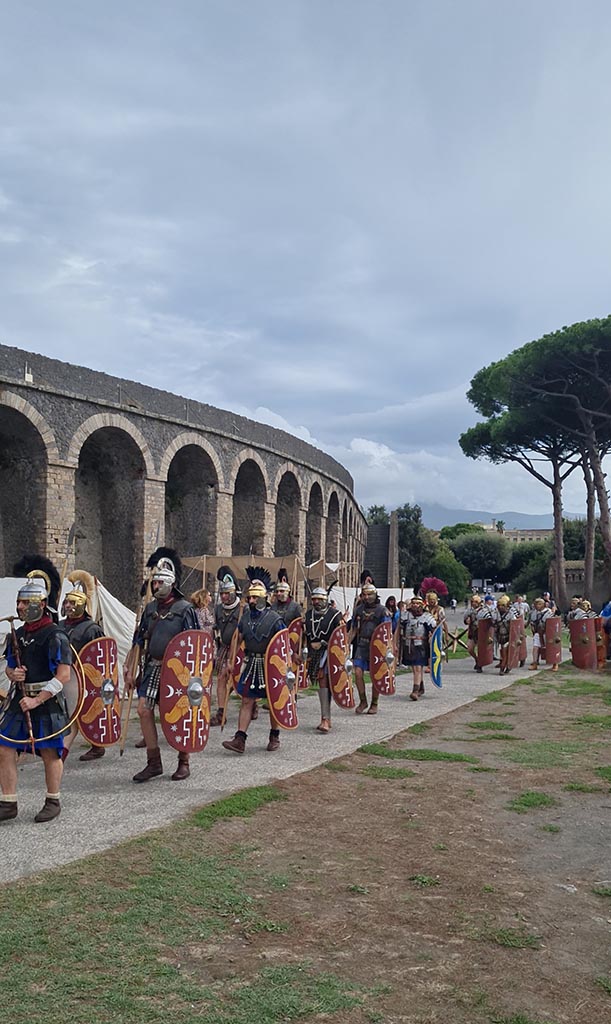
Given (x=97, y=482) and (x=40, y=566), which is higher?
(x=97, y=482)

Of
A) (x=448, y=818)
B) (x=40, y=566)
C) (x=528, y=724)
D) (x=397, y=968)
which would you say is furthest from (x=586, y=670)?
(x=397, y=968)

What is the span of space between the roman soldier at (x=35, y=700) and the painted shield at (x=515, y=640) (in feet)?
35.4

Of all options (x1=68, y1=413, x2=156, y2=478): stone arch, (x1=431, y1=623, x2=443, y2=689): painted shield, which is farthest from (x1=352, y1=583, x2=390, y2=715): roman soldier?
(x1=68, y1=413, x2=156, y2=478): stone arch

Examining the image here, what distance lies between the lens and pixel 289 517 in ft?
88.9

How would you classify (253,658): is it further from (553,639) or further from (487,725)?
(553,639)

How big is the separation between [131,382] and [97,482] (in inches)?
106

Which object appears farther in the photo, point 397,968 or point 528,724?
point 528,724

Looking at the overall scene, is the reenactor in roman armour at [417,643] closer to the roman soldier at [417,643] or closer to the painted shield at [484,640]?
the roman soldier at [417,643]

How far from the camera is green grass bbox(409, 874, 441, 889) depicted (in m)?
3.96

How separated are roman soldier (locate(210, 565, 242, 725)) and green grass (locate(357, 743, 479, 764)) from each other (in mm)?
2059

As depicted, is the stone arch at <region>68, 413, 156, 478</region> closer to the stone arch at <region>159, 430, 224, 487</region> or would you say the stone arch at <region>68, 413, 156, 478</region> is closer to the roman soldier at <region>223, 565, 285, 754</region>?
the stone arch at <region>159, 430, 224, 487</region>

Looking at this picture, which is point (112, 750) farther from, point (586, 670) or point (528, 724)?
point (586, 670)

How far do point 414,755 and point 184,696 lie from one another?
7.48ft

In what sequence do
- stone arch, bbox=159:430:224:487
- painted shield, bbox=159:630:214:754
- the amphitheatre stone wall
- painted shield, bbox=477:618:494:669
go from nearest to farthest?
painted shield, bbox=159:630:214:754
painted shield, bbox=477:618:494:669
the amphitheatre stone wall
stone arch, bbox=159:430:224:487
